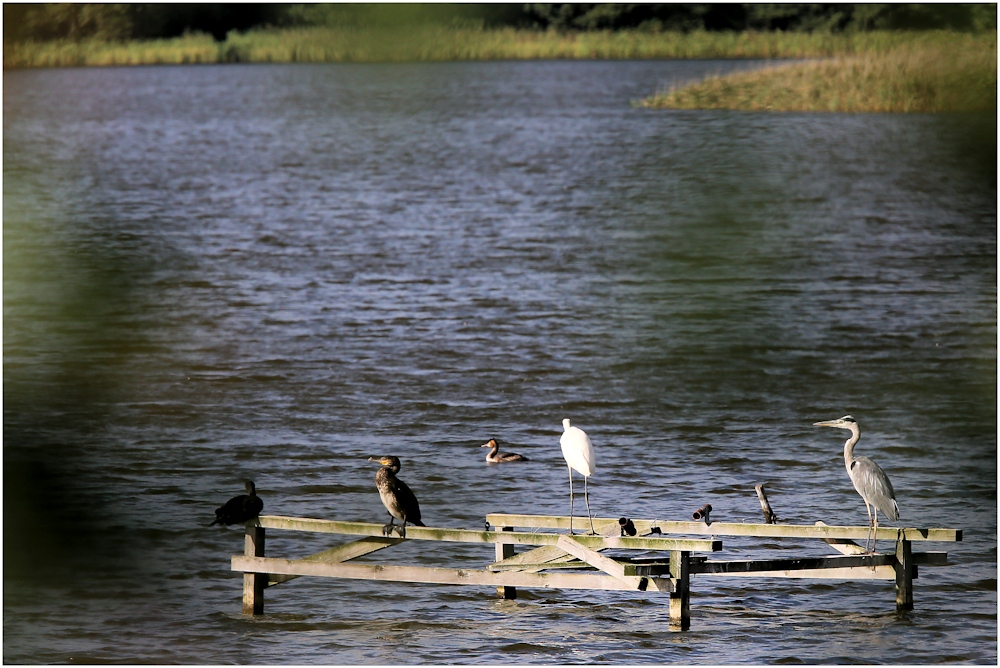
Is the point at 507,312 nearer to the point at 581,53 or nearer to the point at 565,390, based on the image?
the point at 565,390

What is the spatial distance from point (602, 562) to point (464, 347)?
377 inches

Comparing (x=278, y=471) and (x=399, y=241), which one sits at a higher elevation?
(x=399, y=241)

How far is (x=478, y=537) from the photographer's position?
21.2ft

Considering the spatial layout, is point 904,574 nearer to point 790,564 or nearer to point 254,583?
point 790,564

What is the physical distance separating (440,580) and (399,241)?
46.2 feet

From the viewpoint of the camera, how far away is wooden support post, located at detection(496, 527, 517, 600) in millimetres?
7453

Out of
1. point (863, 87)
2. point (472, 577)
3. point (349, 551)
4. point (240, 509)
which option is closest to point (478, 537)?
point (472, 577)

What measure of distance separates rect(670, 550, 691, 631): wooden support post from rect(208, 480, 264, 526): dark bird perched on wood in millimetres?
2098

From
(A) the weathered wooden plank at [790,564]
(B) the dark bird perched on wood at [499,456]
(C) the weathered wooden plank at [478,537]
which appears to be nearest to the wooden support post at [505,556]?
(C) the weathered wooden plank at [478,537]

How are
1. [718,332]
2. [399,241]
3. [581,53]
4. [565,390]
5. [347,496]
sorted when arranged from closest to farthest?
[718,332] → [581,53] → [347,496] → [565,390] → [399,241]

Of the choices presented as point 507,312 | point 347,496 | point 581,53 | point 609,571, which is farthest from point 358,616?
point 507,312

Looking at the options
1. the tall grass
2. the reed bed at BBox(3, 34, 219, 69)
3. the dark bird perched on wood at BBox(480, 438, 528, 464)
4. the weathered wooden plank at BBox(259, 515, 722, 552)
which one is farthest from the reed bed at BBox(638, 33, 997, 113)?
the dark bird perched on wood at BBox(480, 438, 528, 464)

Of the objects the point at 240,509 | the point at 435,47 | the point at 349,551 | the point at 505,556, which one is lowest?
the point at 505,556

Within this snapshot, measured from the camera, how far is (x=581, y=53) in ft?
6.48
